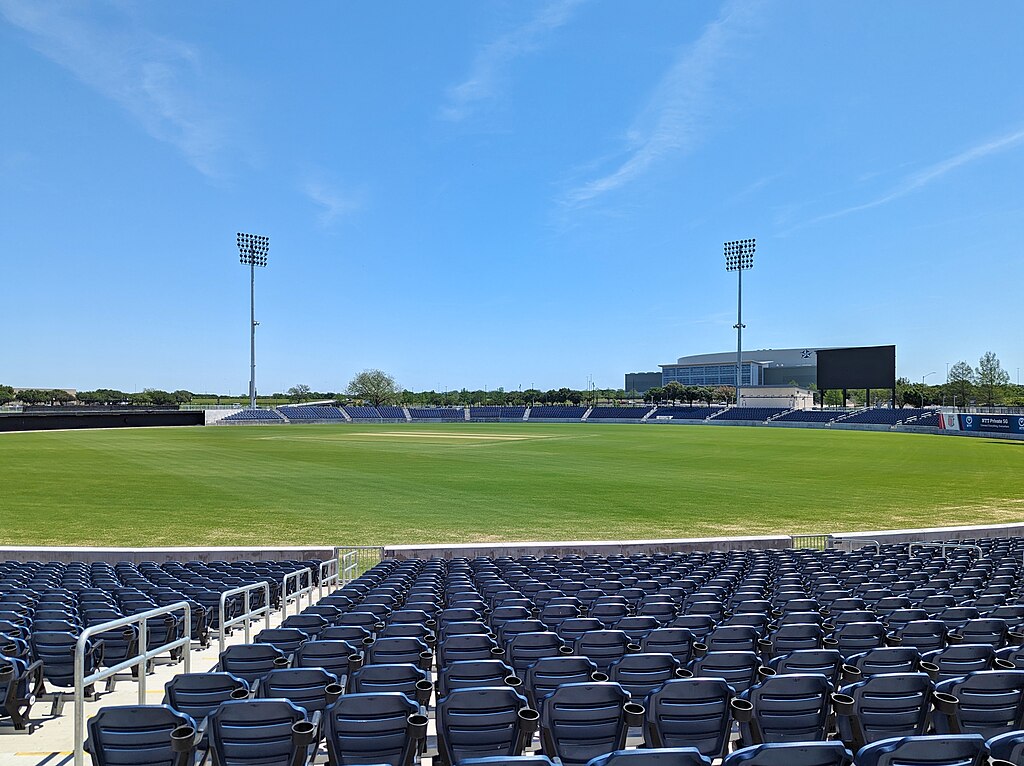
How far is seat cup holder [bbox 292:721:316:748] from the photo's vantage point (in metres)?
4.37

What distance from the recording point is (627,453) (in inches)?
2210

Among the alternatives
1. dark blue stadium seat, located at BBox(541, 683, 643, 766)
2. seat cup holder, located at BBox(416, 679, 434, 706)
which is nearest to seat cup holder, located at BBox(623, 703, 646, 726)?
dark blue stadium seat, located at BBox(541, 683, 643, 766)

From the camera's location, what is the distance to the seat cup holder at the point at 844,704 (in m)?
4.92

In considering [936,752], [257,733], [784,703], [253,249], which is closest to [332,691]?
[257,733]

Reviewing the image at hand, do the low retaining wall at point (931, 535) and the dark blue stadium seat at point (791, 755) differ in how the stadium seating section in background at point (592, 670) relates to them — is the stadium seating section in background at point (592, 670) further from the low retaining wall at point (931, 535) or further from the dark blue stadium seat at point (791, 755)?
the low retaining wall at point (931, 535)

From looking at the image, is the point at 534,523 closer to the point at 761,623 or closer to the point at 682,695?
the point at 761,623

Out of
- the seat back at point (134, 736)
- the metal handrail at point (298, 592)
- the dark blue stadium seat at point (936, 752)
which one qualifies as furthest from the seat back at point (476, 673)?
the metal handrail at point (298, 592)

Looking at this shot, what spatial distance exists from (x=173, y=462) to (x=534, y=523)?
3254 centimetres

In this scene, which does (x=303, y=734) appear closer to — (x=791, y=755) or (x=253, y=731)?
(x=253, y=731)

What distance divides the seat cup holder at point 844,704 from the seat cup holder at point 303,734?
3800mm

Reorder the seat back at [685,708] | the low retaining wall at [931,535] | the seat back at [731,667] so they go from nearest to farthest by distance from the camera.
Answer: the seat back at [685,708] < the seat back at [731,667] < the low retaining wall at [931,535]

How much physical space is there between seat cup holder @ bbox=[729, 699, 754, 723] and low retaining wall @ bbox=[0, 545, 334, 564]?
48.2 feet

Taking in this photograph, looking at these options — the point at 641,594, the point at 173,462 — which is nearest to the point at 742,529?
the point at 641,594

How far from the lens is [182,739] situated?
4316 mm
